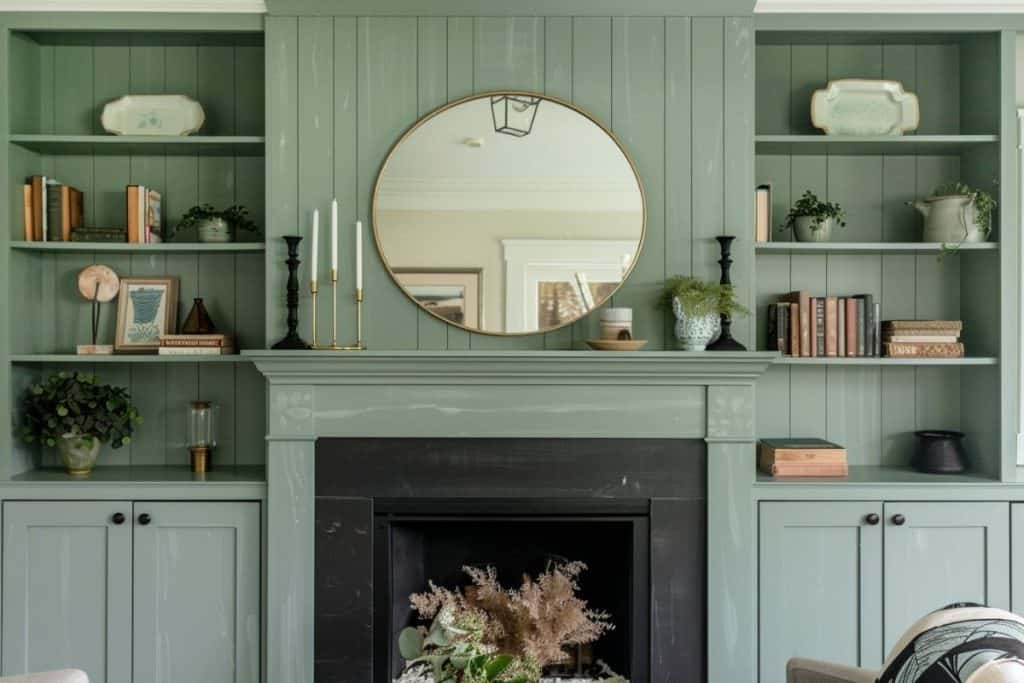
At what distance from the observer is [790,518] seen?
3074 mm

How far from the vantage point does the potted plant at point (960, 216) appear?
3198 millimetres

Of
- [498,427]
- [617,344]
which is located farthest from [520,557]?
[617,344]

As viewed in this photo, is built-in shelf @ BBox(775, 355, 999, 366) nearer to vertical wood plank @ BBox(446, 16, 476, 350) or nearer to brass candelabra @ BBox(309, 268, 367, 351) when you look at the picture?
vertical wood plank @ BBox(446, 16, 476, 350)

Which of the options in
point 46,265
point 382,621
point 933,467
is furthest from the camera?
point 46,265

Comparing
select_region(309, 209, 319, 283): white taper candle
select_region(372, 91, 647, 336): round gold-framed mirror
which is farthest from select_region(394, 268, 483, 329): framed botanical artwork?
select_region(309, 209, 319, 283): white taper candle

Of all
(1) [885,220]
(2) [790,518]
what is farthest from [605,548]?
(1) [885,220]

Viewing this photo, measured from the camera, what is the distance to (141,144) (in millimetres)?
3289

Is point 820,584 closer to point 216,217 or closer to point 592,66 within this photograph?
point 592,66

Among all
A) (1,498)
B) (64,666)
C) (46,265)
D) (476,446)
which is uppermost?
(46,265)

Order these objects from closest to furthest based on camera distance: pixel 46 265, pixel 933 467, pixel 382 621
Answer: pixel 382 621, pixel 933 467, pixel 46 265

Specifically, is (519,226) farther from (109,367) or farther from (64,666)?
(64,666)

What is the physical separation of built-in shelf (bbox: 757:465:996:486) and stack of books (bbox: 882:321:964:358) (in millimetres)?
433

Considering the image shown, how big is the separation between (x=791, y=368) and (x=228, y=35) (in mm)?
2450

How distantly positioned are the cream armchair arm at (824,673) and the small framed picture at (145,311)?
2.48 metres
